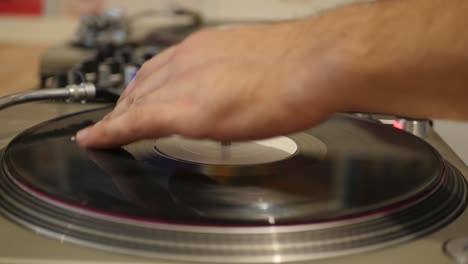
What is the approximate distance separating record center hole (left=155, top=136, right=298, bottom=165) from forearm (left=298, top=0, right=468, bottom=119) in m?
0.14

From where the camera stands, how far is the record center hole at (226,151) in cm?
65

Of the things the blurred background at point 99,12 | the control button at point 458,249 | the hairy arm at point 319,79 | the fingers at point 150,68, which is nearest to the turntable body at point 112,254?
the control button at point 458,249

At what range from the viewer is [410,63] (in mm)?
515

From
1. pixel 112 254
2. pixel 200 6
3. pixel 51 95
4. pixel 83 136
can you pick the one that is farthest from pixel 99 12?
pixel 112 254

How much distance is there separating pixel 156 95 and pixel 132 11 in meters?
1.30

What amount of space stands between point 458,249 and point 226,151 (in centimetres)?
28

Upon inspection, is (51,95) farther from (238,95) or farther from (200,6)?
(200,6)

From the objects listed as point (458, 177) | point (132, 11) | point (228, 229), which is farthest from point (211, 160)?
point (132, 11)

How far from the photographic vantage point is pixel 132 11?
1.88 meters

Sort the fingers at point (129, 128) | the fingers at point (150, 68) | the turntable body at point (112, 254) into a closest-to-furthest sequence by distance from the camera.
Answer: the turntable body at point (112, 254) < the fingers at point (129, 128) < the fingers at point (150, 68)

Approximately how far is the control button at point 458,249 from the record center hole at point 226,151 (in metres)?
0.21

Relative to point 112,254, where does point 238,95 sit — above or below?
above

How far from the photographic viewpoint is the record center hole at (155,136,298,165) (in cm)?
65

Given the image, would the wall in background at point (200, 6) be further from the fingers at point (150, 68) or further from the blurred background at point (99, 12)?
the fingers at point (150, 68)
